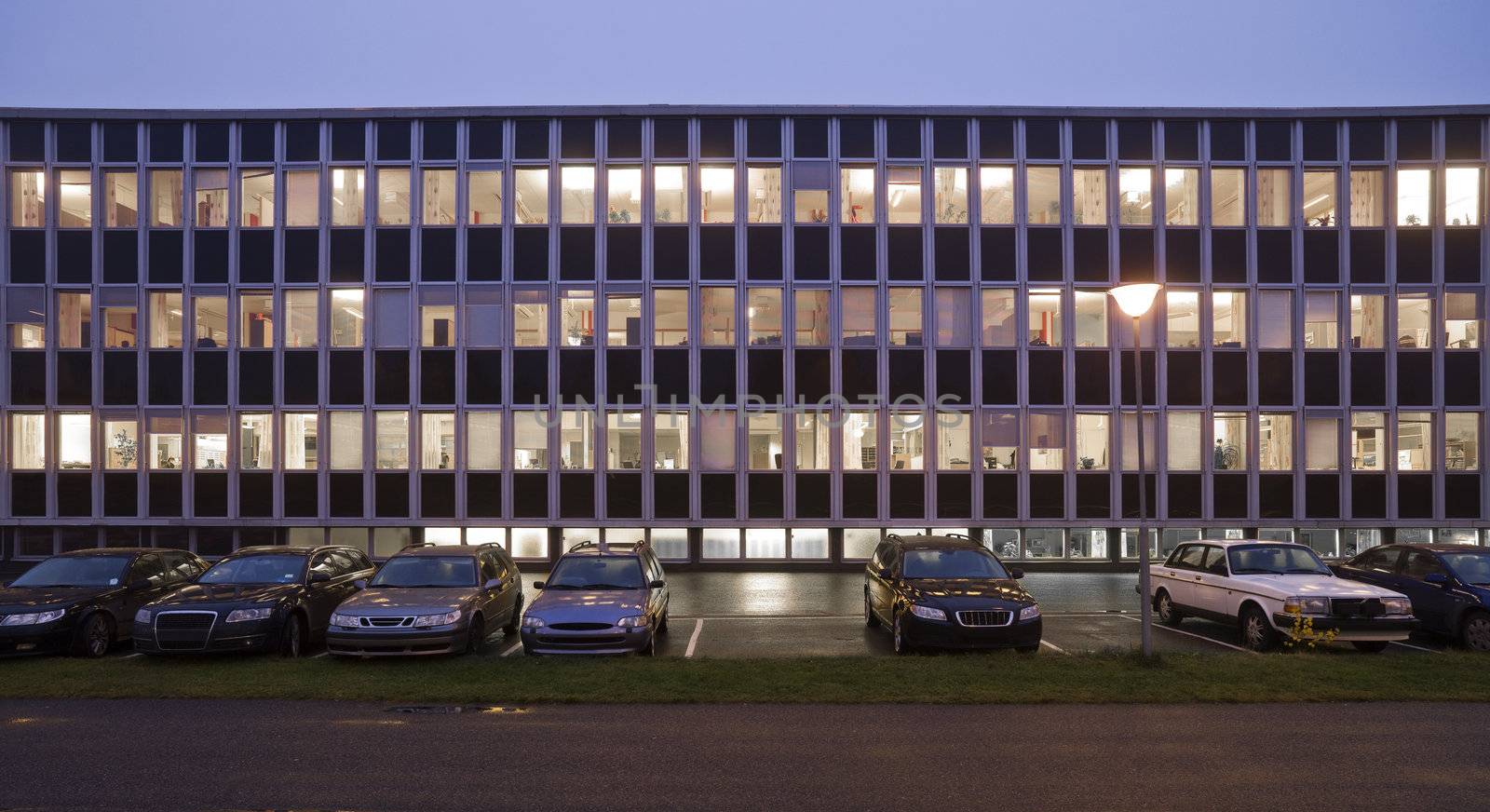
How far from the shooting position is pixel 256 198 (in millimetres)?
25516

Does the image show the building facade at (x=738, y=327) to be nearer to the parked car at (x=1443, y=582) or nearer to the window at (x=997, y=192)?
the window at (x=997, y=192)

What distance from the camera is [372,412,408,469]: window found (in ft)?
82.3

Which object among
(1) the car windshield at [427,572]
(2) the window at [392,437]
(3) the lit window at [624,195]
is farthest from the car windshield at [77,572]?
(3) the lit window at [624,195]

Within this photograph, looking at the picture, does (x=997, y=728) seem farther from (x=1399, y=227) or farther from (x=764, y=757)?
(x=1399, y=227)

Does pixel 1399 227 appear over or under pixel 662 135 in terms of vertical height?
under

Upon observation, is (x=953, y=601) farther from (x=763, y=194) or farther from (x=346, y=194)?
(x=346, y=194)

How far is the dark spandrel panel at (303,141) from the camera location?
25500 mm

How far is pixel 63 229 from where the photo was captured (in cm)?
2525

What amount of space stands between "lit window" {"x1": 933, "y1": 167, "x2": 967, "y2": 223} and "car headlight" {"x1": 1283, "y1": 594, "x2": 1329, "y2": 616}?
14659 mm

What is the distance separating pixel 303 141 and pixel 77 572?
15052 mm

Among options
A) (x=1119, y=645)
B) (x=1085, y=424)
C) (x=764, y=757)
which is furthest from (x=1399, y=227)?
(x=764, y=757)

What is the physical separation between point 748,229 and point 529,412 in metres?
7.67

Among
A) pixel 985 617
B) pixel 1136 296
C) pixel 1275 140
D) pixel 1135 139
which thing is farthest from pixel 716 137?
pixel 985 617

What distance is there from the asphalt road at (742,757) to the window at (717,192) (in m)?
17.8
